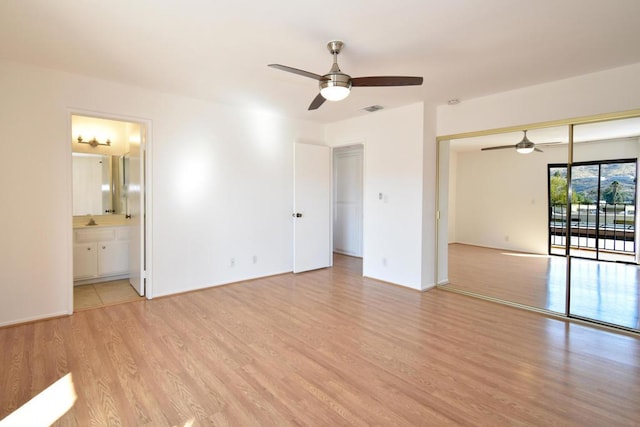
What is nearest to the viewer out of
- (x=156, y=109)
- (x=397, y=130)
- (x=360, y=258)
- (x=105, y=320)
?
(x=105, y=320)

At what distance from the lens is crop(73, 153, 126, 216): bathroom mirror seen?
496 centimetres

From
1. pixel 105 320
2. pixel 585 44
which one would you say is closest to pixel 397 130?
pixel 585 44

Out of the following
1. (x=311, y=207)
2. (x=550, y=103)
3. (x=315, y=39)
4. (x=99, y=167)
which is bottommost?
(x=311, y=207)

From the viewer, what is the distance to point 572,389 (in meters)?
2.20

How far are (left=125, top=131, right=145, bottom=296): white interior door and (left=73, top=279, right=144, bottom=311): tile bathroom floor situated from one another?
0.10 metres

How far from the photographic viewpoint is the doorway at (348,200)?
686 cm

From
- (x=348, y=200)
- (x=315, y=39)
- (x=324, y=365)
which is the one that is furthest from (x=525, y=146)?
(x=348, y=200)

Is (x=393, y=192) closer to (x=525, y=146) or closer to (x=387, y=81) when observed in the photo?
(x=525, y=146)

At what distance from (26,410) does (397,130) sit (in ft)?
15.1

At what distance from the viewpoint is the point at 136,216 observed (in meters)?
4.28

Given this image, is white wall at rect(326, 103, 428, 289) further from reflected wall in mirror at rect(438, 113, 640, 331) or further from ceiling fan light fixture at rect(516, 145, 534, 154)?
ceiling fan light fixture at rect(516, 145, 534, 154)

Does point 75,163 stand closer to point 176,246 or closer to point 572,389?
point 176,246

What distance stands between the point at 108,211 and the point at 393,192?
451 cm

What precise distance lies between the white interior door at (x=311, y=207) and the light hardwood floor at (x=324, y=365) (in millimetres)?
1660
